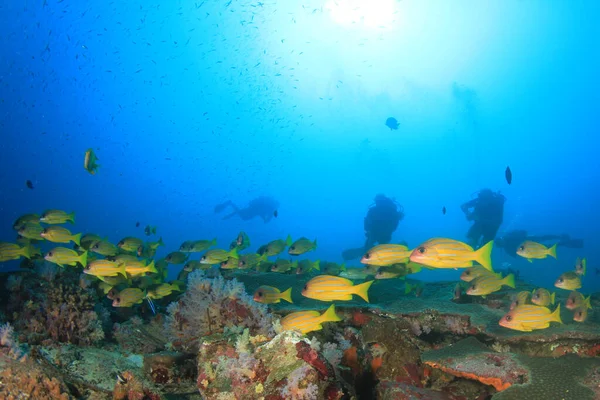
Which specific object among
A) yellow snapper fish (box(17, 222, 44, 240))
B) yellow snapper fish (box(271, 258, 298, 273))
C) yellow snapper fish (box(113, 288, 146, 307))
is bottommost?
yellow snapper fish (box(113, 288, 146, 307))

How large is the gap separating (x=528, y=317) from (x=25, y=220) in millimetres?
11140

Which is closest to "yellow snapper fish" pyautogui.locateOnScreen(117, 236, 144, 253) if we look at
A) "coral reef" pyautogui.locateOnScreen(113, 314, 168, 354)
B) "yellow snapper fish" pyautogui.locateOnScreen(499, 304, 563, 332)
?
"coral reef" pyautogui.locateOnScreen(113, 314, 168, 354)

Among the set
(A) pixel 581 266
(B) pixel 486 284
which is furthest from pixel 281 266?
(A) pixel 581 266

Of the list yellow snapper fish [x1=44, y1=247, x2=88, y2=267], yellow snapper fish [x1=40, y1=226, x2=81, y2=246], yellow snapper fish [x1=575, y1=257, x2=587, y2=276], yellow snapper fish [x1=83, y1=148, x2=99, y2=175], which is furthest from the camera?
yellow snapper fish [x1=575, y1=257, x2=587, y2=276]

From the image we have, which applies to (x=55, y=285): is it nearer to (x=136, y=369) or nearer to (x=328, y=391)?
(x=136, y=369)

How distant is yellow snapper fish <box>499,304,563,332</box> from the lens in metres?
4.75

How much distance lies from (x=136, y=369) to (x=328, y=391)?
3.70 m

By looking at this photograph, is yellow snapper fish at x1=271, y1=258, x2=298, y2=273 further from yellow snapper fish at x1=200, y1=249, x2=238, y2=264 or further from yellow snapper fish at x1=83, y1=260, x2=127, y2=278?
yellow snapper fish at x1=83, y1=260, x2=127, y2=278

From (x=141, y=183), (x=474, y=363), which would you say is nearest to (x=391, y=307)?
(x=474, y=363)

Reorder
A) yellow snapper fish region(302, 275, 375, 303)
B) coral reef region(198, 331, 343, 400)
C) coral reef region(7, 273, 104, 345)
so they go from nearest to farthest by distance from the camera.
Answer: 1. coral reef region(198, 331, 343, 400)
2. yellow snapper fish region(302, 275, 375, 303)
3. coral reef region(7, 273, 104, 345)

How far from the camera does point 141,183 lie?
431 feet

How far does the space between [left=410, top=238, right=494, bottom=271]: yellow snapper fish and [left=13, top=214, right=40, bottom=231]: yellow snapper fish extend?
9193 millimetres

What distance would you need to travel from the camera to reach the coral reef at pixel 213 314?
496 cm

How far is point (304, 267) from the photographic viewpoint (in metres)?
8.95
